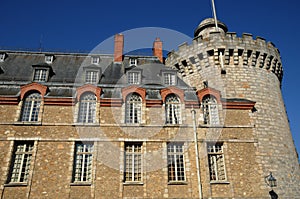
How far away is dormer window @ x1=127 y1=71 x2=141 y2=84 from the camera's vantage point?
654 inches

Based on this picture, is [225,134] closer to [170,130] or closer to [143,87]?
[170,130]

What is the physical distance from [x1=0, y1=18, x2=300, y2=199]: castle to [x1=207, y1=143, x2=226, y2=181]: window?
53 millimetres

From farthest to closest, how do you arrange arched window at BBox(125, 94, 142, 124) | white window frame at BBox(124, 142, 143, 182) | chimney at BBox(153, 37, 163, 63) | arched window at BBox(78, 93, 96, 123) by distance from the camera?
1. chimney at BBox(153, 37, 163, 63)
2. arched window at BBox(125, 94, 142, 124)
3. arched window at BBox(78, 93, 96, 123)
4. white window frame at BBox(124, 142, 143, 182)

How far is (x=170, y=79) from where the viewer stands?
16859 millimetres

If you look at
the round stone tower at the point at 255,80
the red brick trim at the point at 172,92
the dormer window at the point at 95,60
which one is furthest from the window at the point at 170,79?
the dormer window at the point at 95,60

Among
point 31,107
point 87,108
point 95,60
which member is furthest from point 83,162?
point 95,60

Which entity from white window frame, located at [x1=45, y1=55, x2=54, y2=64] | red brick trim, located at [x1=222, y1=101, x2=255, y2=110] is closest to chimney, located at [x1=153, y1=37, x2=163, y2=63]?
red brick trim, located at [x1=222, y1=101, x2=255, y2=110]

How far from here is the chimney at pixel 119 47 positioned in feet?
63.1

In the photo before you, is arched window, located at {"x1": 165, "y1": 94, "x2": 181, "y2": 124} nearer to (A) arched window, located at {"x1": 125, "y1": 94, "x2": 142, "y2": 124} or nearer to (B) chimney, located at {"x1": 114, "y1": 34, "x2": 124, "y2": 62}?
(A) arched window, located at {"x1": 125, "y1": 94, "x2": 142, "y2": 124}

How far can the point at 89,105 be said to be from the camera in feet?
47.8

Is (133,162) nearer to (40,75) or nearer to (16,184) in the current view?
(16,184)

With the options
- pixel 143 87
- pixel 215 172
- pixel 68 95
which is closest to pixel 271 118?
pixel 215 172

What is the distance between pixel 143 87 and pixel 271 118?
26.6 feet

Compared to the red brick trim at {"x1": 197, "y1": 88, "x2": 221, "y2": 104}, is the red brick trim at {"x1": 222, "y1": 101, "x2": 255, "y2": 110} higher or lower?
the red brick trim at {"x1": 197, "y1": 88, "x2": 221, "y2": 104}
